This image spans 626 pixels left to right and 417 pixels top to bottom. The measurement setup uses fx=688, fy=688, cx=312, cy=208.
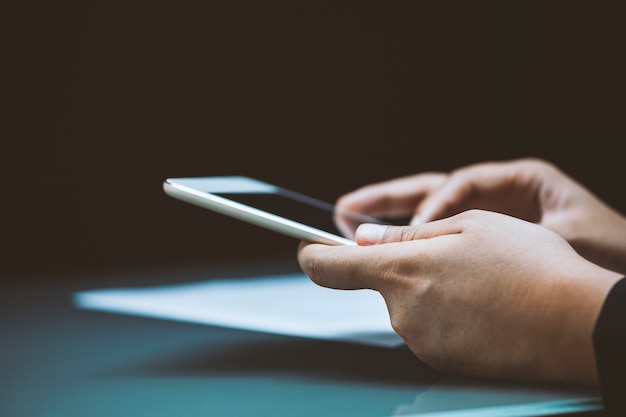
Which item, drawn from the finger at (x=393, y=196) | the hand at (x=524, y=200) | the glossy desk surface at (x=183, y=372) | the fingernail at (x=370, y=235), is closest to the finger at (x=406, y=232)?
the fingernail at (x=370, y=235)

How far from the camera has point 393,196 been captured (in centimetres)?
118

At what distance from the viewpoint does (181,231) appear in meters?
1.45

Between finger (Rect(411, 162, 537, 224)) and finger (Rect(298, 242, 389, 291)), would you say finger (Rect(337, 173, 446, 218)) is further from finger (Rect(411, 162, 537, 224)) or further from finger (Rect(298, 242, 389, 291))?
finger (Rect(298, 242, 389, 291))

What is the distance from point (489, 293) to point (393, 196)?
23.6 inches

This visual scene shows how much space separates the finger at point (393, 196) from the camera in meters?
1.18

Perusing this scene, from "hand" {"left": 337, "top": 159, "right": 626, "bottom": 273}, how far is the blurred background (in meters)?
0.34

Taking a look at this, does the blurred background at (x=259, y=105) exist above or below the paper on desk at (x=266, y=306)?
above

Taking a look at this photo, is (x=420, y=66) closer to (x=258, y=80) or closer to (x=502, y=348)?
(x=258, y=80)

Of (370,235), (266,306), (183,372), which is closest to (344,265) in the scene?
(370,235)

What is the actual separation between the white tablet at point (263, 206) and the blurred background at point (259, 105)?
0.50m

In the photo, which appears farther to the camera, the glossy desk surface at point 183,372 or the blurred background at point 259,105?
the blurred background at point 259,105

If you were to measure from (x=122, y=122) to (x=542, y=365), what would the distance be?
1.01m

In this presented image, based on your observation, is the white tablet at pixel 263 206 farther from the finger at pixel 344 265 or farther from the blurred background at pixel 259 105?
the blurred background at pixel 259 105

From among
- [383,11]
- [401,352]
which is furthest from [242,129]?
[401,352]
